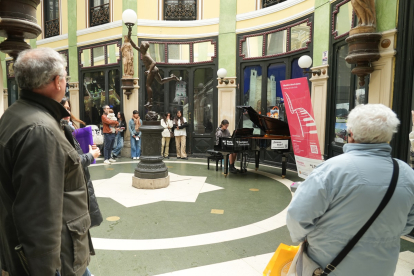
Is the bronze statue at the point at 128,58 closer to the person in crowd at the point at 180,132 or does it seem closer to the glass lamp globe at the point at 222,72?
the person in crowd at the point at 180,132

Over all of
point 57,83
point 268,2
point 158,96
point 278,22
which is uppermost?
point 268,2

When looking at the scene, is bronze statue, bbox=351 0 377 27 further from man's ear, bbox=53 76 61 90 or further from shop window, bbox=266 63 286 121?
man's ear, bbox=53 76 61 90

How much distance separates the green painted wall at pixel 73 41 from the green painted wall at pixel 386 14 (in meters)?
10.3

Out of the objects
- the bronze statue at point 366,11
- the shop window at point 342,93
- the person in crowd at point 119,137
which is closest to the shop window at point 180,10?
the person in crowd at point 119,137

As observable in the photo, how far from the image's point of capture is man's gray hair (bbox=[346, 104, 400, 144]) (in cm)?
143

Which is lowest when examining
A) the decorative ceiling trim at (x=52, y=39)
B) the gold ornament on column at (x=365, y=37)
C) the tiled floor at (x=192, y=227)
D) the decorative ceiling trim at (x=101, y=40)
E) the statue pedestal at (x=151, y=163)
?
the tiled floor at (x=192, y=227)

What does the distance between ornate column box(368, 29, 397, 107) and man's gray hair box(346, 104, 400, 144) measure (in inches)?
137

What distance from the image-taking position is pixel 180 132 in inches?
396

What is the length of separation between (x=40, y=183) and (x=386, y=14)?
506 centimetres

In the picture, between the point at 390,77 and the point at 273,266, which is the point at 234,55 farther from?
the point at 273,266

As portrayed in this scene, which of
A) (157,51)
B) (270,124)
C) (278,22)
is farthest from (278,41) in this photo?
(157,51)

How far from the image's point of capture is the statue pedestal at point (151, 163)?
6012mm

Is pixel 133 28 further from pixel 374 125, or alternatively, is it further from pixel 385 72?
pixel 374 125

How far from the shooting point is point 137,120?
32.4ft
